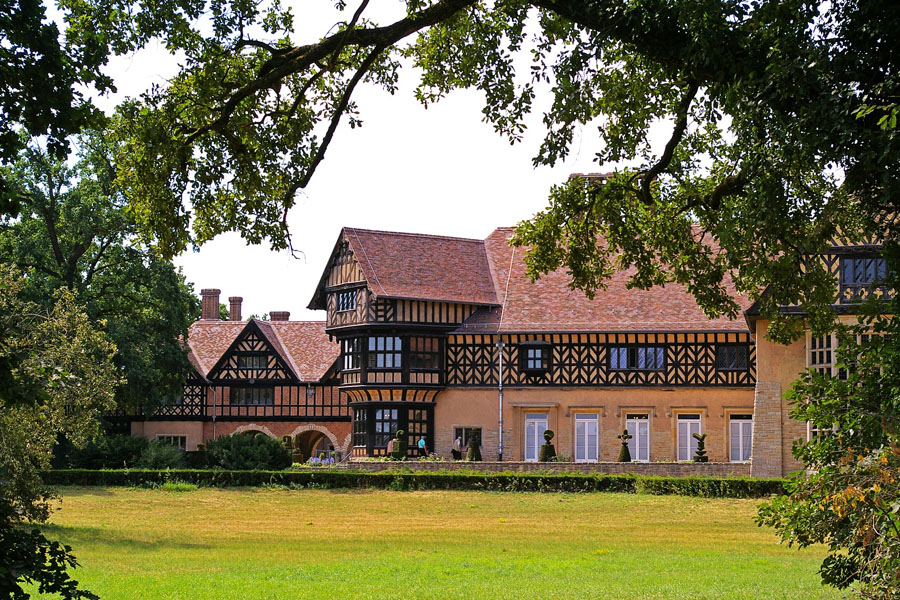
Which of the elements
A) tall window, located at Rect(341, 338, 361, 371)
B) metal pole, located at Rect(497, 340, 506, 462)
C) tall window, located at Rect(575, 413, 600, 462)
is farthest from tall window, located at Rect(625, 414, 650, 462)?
tall window, located at Rect(341, 338, 361, 371)

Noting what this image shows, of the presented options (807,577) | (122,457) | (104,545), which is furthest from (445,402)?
(807,577)

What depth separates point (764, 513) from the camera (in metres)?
10.5

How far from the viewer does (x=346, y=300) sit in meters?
43.3

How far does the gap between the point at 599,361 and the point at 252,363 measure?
17.3 m

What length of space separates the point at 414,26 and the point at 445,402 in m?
30.8

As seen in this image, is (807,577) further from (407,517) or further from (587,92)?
(407,517)

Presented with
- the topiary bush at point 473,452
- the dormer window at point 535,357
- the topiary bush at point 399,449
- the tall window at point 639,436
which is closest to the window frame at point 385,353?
the topiary bush at point 399,449

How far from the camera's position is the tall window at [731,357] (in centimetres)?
3997

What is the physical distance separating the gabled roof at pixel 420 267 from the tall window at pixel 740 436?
9622 millimetres

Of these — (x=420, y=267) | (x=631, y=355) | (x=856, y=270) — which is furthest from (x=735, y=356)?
(x=420, y=267)

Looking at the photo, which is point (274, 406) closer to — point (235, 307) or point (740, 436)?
point (235, 307)

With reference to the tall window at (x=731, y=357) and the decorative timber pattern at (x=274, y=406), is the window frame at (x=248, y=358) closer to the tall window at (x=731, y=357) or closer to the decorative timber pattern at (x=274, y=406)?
the decorative timber pattern at (x=274, y=406)

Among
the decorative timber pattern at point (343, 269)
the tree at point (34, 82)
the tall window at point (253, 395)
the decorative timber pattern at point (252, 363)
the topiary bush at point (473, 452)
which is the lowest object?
the topiary bush at point (473, 452)

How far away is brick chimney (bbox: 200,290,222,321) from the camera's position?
60031 mm
